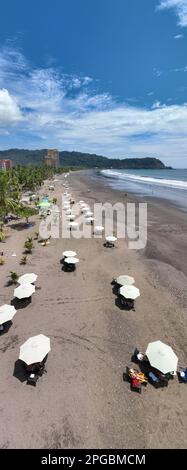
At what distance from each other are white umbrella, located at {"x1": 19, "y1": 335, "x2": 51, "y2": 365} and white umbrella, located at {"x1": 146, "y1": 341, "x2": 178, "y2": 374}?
4.91m

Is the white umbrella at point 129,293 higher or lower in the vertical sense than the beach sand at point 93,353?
higher

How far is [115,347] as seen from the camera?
44.3 ft

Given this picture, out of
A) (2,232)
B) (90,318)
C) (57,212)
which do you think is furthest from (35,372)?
(57,212)

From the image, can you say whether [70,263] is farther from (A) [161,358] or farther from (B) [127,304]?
(A) [161,358]

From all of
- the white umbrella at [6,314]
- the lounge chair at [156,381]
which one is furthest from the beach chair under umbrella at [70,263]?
the lounge chair at [156,381]

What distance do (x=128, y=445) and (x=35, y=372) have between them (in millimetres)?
4881

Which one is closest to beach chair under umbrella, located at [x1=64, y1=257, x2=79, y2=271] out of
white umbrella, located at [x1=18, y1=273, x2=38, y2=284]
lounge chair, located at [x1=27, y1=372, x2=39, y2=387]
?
white umbrella, located at [x1=18, y1=273, x2=38, y2=284]

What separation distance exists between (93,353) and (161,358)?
133 inches

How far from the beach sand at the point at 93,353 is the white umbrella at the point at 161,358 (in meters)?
0.84

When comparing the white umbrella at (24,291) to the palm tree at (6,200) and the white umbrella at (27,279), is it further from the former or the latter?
the palm tree at (6,200)

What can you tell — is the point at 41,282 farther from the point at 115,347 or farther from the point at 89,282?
the point at 115,347

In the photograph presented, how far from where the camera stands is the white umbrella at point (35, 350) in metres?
11.7

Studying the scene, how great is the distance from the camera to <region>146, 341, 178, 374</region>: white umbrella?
451 inches

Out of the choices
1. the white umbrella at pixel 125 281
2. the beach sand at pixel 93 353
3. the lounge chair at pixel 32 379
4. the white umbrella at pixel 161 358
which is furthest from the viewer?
the white umbrella at pixel 125 281
